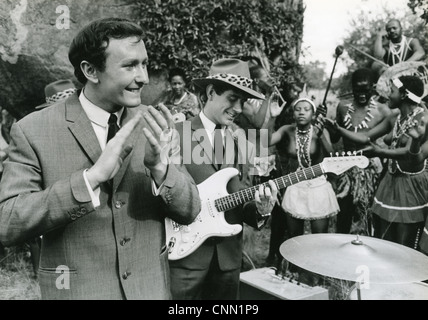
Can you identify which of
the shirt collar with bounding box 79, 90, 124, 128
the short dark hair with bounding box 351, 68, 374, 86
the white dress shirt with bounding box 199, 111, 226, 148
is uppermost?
the short dark hair with bounding box 351, 68, 374, 86

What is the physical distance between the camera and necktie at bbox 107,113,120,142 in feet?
5.66

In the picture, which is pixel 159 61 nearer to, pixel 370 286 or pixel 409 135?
pixel 409 135

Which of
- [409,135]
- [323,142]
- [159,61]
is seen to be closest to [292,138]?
[323,142]

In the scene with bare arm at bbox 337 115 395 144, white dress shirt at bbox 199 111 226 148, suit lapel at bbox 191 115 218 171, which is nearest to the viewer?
suit lapel at bbox 191 115 218 171

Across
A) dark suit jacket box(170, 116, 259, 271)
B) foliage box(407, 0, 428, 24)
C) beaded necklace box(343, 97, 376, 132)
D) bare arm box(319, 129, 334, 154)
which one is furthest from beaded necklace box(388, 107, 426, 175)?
dark suit jacket box(170, 116, 259, 271)

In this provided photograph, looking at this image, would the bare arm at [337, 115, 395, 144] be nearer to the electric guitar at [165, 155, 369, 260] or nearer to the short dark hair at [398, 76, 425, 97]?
the short dark hair at [398, 76, 425, 97]

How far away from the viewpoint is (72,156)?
5.35 feet

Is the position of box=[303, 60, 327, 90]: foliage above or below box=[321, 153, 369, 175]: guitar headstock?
above

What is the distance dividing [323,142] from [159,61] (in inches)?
93.5

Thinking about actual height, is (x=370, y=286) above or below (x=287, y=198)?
below

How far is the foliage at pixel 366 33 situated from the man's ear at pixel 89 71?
11.2ft

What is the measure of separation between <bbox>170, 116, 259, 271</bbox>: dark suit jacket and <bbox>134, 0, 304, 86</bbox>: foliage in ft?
7.30

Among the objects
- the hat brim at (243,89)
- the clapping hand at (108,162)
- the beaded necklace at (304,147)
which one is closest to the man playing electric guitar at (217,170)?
the hat brim at (243,89)

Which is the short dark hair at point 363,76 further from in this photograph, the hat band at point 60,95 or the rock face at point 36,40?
the hat band at point 60,95
